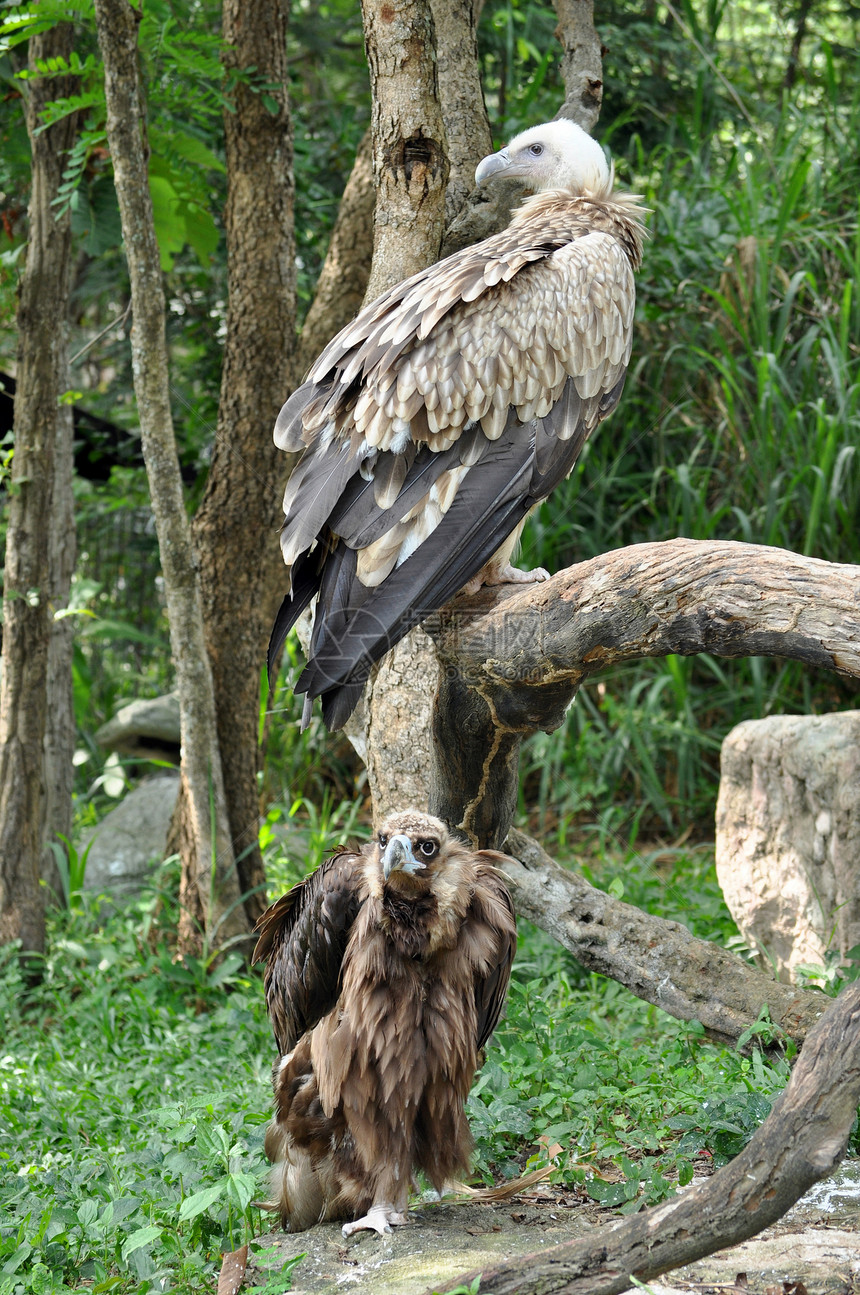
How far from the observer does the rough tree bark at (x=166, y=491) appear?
3654mm

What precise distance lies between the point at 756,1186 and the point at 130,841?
4.78m

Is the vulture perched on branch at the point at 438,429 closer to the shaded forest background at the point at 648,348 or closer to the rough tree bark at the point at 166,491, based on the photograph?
the rough tree bark at the point at 166,491

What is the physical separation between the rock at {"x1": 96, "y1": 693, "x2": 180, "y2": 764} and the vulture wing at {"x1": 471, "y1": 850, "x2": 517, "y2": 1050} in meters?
4.61

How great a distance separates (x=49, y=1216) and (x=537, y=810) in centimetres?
427

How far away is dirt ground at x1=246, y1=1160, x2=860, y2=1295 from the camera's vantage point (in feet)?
6.33

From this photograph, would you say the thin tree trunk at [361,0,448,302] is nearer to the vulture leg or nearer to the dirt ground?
the vulture leg

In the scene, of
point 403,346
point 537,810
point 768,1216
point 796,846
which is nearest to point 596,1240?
point 768,1216

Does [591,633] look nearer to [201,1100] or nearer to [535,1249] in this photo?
[535,1249]

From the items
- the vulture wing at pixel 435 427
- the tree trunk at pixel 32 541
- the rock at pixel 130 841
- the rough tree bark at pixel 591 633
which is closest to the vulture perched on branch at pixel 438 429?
the vulture wing at pixel 435 427

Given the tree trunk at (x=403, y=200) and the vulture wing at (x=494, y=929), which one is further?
the tree trunk at (x=403, y=200)

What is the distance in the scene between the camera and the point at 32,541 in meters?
4.47

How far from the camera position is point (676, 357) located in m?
6.27

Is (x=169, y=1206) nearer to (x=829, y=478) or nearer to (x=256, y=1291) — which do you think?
(x=256, y=1291)

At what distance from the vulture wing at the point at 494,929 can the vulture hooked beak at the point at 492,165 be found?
2051 millimetres
